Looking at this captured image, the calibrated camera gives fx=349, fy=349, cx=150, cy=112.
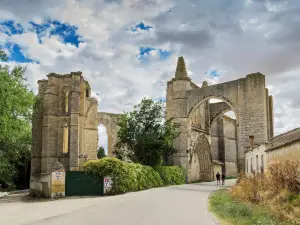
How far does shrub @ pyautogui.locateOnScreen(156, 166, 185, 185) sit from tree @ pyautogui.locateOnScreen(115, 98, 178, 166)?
771 millimetres

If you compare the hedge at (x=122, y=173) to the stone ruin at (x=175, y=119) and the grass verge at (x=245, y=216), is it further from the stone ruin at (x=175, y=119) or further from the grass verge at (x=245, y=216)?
the grass verge at (x=245, y=216)

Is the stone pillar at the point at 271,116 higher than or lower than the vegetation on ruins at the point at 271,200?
higher

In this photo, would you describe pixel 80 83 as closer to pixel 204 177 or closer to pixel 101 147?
pixel 204 177

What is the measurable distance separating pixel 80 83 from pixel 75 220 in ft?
74.6

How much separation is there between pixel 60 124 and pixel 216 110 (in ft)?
57.7

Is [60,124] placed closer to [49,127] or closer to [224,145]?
[49,127]

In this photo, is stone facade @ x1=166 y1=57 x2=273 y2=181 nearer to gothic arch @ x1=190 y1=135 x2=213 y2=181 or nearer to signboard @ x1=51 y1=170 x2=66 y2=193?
gothic arch @ x1=190 y1=135 x2=213 y2=181

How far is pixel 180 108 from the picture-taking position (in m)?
33.9

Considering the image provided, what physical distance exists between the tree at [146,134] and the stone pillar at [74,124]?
12.9 feet

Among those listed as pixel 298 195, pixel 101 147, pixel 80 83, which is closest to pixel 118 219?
pixel 298 195

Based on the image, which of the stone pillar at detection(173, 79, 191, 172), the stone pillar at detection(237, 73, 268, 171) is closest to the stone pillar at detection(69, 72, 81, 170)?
the stone pillar at detection(173, 79, 191, 172)

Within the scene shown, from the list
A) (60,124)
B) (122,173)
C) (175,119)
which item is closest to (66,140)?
(60,124)

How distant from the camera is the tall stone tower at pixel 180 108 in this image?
33.0 meters

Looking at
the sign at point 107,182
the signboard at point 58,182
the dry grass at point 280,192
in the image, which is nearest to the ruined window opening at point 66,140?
the signboard at point 58,182
